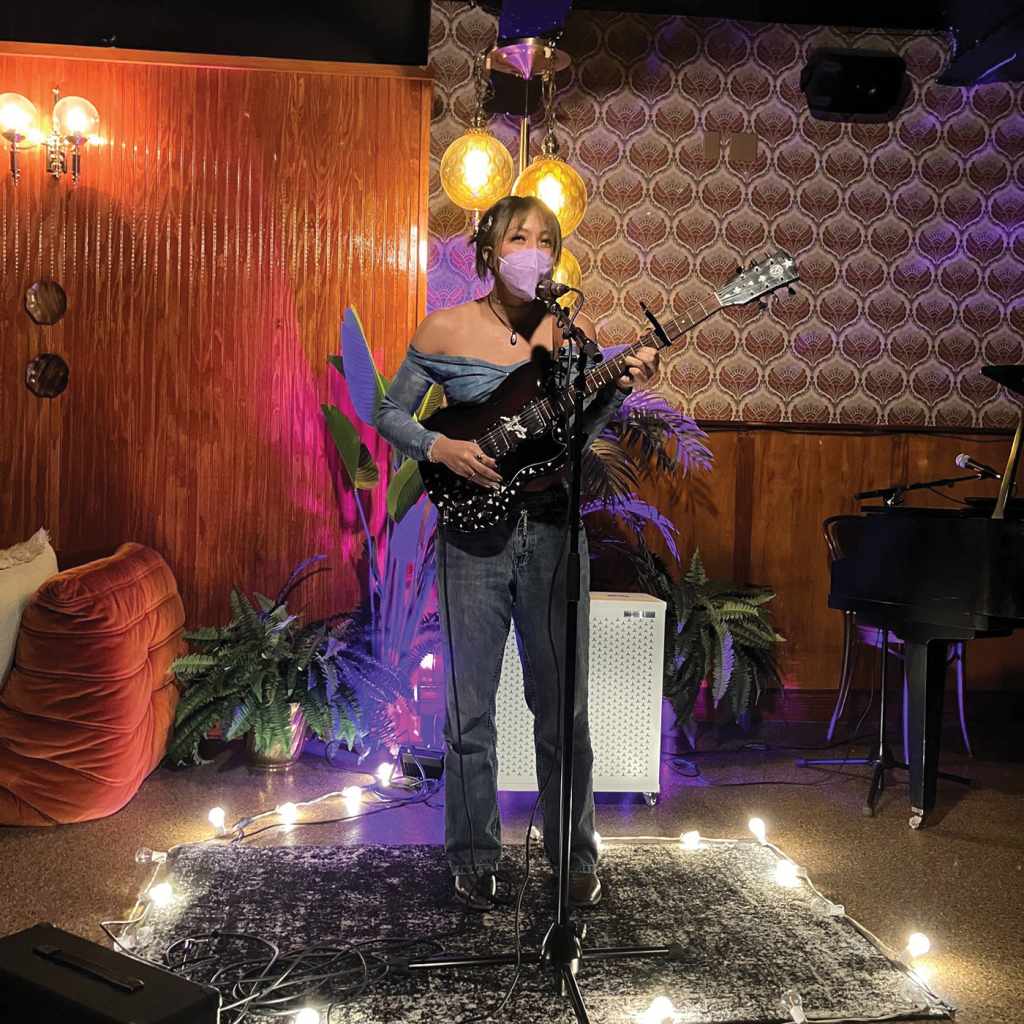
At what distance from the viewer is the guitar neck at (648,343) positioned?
7.57 ft

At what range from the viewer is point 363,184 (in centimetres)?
473

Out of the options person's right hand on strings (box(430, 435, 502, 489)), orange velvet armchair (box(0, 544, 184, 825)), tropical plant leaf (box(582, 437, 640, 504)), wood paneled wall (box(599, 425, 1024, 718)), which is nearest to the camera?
person's right hand on strings (box(430, 435, 502, 489))

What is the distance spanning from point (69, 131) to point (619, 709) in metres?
3.30

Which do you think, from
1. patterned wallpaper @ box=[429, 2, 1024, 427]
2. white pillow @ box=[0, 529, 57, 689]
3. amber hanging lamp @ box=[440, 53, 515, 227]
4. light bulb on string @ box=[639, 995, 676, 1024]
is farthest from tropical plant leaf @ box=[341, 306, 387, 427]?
light bulb on string @ box=[639, 995, 676, 1024]

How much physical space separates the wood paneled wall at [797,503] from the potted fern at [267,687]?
5.64ft

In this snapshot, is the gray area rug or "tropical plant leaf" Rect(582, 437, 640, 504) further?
"tropical plant leaf" Rect(582, 437, 640, 504)

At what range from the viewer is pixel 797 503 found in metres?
5.05

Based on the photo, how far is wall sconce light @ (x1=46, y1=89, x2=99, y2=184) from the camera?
14.5ft

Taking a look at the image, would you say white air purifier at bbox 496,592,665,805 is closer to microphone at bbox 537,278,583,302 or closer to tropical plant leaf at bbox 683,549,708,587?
tropical plant leaf at bbox 683,549,708,587

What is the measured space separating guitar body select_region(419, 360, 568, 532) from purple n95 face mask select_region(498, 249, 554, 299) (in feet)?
0.63

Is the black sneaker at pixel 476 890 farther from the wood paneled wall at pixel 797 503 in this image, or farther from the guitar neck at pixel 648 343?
the wood paneled wall at pixel 797 503

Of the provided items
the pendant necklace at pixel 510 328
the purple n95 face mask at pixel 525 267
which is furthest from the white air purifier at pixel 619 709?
the purple n95 face mask at pixel 525 267

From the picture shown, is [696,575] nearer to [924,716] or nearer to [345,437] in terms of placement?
[924,716]

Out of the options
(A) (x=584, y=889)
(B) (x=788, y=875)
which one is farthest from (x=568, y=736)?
(B) (x=788, y=875)
